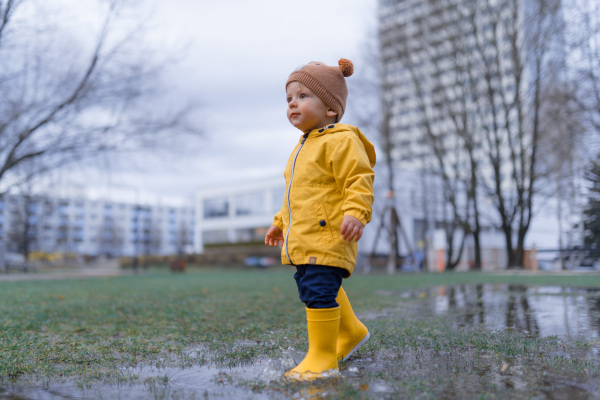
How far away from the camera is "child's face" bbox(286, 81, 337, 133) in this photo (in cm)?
273

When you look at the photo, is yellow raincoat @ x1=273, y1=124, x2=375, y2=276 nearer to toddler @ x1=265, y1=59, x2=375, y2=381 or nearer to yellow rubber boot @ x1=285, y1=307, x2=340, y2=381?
toddler @ x1=265, y1=59, x2=375, y2=381

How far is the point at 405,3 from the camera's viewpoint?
73.7 ft

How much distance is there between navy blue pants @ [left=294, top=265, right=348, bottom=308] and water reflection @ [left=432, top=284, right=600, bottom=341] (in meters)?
1.78

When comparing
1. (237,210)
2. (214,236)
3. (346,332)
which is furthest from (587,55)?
(214,236)

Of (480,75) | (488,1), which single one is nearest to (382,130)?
(480,75)

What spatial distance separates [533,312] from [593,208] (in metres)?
13.3

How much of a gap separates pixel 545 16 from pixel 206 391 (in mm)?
19385

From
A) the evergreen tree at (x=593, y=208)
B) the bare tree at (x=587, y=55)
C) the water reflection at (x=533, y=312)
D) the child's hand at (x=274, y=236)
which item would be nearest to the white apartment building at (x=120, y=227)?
the evergreen tree at (x=593, y=208)

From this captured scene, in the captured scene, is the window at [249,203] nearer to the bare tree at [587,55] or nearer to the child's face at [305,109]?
the bare tree at [587,55]

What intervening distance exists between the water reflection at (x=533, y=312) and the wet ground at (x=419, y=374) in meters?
0.03

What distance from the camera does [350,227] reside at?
2.28 metres

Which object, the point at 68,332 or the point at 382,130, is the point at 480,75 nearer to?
the point at 382,130

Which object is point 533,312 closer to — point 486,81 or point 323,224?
point 323,224

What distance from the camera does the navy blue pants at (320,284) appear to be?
7.84 ft
